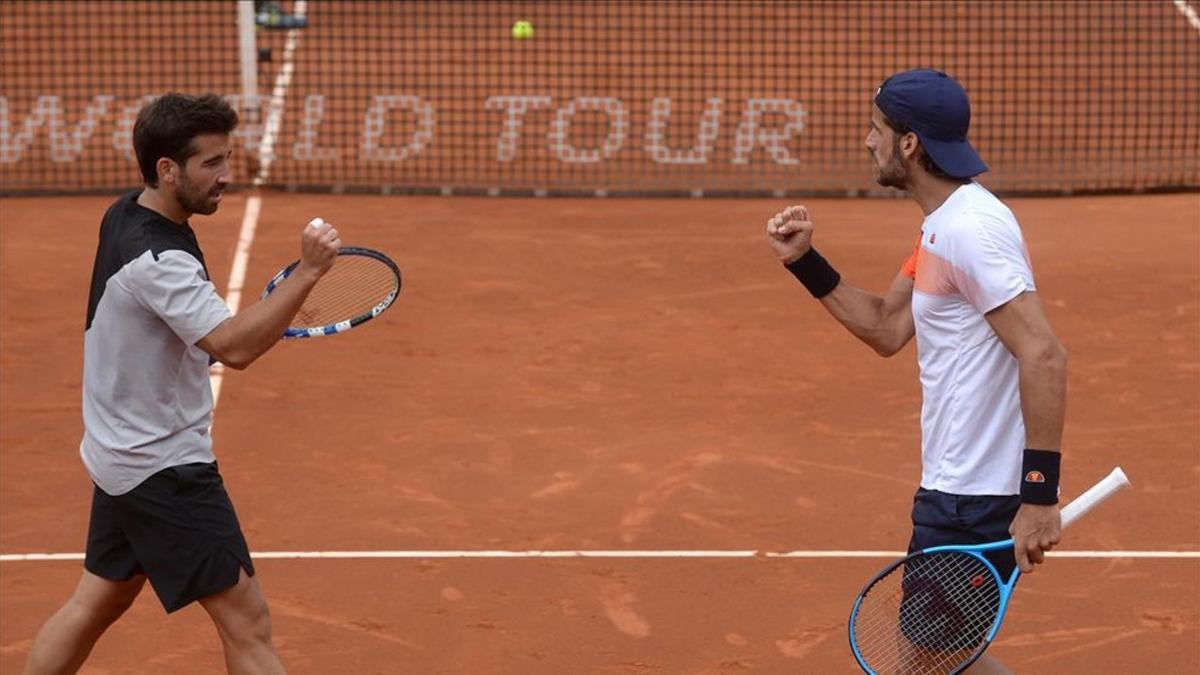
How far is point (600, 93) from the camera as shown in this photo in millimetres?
18812

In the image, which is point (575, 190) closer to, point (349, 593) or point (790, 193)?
point (790, 193)

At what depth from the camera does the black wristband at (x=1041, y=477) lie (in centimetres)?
407

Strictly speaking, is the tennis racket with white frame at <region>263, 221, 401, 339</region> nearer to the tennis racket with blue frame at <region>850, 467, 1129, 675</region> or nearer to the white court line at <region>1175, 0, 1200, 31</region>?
the tennis racket with blue frame at <region>850, 467, 1129, 675</region>

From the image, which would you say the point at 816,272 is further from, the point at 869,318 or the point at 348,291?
the point at 348,291

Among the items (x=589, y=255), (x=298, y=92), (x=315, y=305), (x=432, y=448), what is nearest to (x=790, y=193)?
(x=589, y=255)

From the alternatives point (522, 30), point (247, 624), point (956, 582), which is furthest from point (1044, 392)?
point (522, 30)

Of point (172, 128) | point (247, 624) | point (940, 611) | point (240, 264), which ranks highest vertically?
point (172, 128)

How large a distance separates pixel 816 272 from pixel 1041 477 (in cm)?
98

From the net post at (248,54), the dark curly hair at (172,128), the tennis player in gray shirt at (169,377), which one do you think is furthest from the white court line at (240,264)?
the dark curly hair at (172,128)

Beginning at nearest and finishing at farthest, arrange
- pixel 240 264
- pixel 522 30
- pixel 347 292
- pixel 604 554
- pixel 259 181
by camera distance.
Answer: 1. pixel 347 292
2. pixel 604 554
3. pixel 240 264
4. pixel 259 181
5. pixel 522 30

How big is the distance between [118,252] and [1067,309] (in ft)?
25.1

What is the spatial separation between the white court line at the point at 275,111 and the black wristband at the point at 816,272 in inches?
433

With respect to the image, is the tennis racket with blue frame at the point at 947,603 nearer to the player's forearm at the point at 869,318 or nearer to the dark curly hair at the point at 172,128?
the player's forearm at the point at 869,318

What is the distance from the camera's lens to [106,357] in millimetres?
4527
